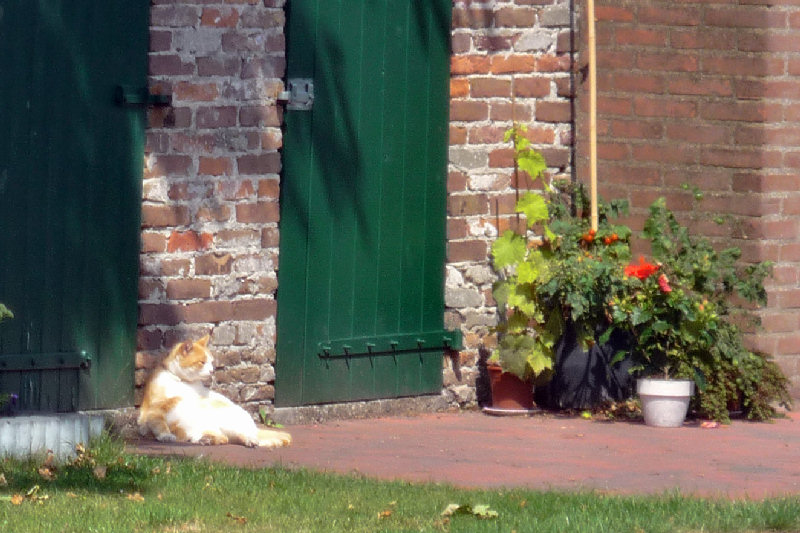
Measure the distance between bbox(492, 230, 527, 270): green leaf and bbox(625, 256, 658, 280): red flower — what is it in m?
0.59

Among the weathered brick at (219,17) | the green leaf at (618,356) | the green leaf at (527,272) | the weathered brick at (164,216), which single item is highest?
the weathered brick at (219,17)

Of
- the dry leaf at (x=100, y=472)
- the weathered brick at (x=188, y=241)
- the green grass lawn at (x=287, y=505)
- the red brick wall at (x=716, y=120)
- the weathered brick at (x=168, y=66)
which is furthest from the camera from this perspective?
the red brick wall at (x=716, y=120)

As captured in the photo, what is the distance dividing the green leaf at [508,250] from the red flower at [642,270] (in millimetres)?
591

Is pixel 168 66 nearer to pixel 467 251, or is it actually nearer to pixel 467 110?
pixel 467 110

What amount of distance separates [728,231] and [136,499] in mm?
4338

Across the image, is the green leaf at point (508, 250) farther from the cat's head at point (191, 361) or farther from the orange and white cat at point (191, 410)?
the cat's head at point (191, 361)

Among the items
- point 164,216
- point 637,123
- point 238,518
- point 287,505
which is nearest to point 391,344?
point 164,216

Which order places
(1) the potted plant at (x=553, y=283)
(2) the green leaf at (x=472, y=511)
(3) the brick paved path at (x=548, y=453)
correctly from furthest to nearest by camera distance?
1. (1) the potted plant at (x=553, y=283)
2. (3) the brick paved path at (x=548, y=453)
3. (2) the green leaf at (x=472, y=511)

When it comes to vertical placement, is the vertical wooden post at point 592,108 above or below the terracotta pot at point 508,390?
above

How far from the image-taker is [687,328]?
24.4 feet

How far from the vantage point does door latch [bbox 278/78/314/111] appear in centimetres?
713

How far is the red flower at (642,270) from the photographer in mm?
7535

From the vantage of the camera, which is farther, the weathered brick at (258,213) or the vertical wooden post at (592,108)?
the vertical wooden post at (592,108)

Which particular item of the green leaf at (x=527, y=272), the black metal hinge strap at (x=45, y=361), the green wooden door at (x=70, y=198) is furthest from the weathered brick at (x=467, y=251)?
the black metal hinge strap at (x=45, y=361)
